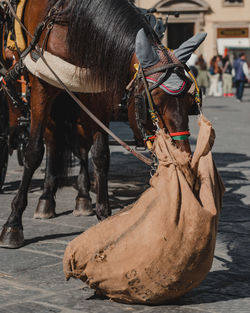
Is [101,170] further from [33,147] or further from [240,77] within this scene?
[240,77]

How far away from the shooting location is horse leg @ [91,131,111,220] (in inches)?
248

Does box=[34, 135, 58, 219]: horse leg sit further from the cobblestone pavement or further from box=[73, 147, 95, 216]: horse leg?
box=[73, 147, 95, 216]: horse leg

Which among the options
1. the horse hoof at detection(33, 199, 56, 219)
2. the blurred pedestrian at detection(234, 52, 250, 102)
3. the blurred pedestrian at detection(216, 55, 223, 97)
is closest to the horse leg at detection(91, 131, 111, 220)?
Answer: the horse hoof at detection(33, 199, 56, 219)

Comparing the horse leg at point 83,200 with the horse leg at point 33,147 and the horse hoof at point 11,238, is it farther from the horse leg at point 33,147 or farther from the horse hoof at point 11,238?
the horse hoof at point 11,238

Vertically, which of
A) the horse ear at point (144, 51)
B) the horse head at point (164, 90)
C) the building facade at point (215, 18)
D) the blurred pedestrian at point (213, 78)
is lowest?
the blurred pedestrian at point (213, 78)

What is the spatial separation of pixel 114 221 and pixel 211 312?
0.67 m

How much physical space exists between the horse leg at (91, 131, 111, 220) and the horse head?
1323 mm

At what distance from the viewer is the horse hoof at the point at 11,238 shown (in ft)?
18.4

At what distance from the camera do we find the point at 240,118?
19.0m

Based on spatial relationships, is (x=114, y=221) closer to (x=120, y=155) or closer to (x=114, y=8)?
(x=114, y=8)

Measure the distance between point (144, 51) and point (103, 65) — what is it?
2.05ft

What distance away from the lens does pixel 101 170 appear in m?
Answer: 6.39

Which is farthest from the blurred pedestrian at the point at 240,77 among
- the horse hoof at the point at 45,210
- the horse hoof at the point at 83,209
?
the horse hoof at the point at 45,210

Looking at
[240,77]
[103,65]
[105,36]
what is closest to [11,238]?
[103,65]
